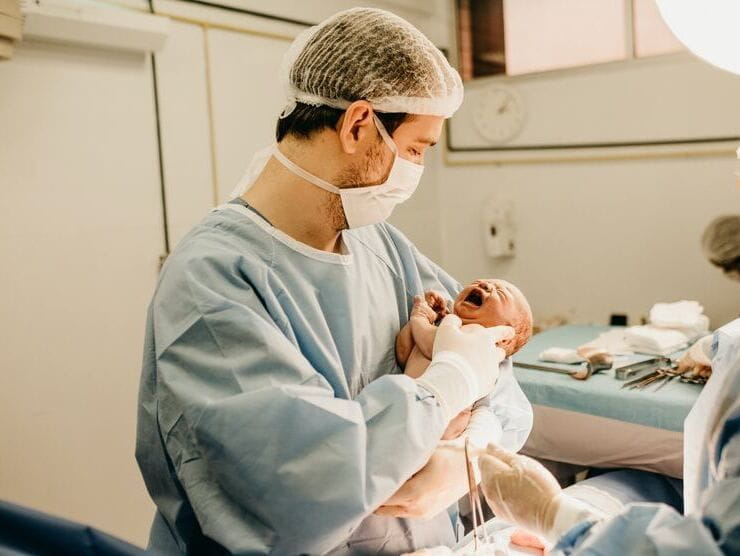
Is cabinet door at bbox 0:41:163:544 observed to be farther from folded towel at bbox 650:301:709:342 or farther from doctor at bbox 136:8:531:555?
folded towel at bbox 650:301:709:342

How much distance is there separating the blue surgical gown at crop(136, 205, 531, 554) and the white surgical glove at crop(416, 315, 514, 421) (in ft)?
0.20

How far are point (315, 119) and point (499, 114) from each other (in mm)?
2972

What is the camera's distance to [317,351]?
138cm

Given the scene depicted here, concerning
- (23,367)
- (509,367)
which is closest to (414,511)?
(509,367)

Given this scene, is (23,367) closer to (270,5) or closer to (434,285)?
(434,285)

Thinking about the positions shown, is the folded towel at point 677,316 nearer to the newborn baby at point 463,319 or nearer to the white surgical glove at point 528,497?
the newborn baby at point 463,319

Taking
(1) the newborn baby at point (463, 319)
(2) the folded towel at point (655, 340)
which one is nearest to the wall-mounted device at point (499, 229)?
(2) the folded towel at point (655, 340)

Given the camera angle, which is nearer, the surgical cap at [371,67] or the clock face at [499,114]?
the surgical cap at [371,67]

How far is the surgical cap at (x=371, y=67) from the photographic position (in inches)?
56.6

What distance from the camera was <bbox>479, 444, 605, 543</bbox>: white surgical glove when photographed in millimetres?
1179

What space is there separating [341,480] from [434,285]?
2.67 feet

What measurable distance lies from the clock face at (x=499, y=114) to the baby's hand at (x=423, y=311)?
8.97ft

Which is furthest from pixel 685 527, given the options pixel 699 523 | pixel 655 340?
pixel 655 340

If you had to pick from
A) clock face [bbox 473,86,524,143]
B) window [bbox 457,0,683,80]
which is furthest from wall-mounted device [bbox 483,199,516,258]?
window [bbox 457,0,683,80]
